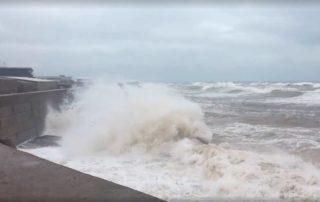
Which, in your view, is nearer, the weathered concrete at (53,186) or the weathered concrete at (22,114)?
the weathered concrete at (53,186)

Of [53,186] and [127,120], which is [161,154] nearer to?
[127,120]

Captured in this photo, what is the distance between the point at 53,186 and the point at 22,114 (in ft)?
34.0

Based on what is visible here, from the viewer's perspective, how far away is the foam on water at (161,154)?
682 cm

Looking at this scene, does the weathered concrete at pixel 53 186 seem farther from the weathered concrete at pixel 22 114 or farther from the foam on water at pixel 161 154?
the weathered concrete at pixel 22 114

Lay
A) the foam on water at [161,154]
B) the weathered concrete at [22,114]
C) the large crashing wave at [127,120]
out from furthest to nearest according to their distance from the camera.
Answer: the large crashing wave at [127,120]
the weathered concrete at [22,114]
the foam on water at [161,154]

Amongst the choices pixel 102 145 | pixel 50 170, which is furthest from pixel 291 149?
pixel 50 170

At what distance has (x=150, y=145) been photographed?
A: 11.5 meters

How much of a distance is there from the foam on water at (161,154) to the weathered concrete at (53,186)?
9.42ft

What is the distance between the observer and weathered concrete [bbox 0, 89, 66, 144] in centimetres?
1112

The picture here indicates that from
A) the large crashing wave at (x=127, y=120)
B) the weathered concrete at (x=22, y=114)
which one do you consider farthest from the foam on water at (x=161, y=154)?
the weathered concrete at (x=22, y=114)

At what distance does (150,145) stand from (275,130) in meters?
5.13

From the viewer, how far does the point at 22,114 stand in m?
12.9

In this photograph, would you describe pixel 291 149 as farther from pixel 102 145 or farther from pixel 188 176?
pixel 102 145

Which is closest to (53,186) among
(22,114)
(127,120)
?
(22,114)
